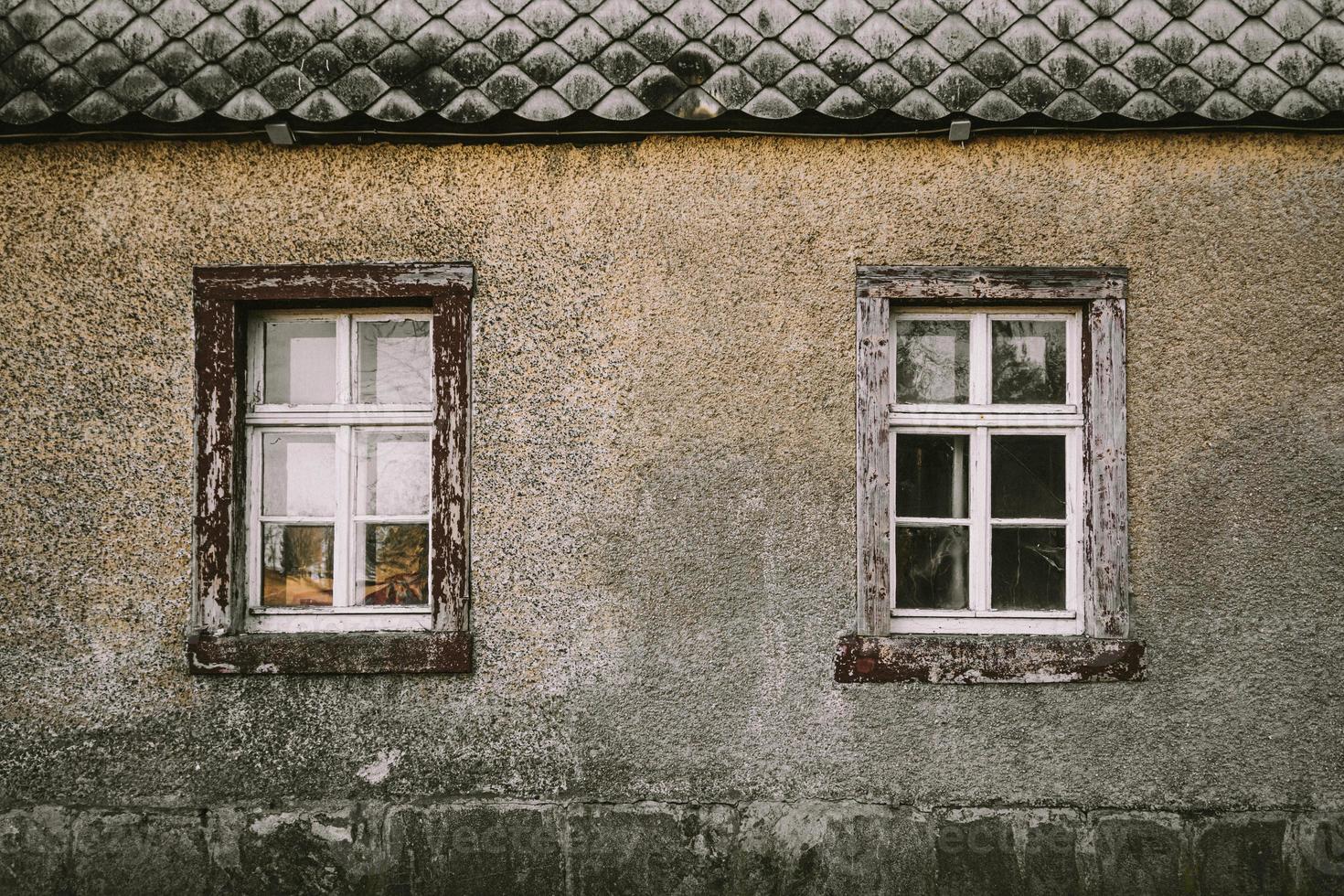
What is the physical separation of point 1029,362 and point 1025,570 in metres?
0.92

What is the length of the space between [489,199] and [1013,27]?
236 centimetres

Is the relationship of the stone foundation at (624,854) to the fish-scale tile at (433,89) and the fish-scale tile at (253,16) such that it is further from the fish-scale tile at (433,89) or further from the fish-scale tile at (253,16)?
the fish-scale tile at (253,16)

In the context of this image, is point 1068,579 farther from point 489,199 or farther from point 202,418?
point 202,418

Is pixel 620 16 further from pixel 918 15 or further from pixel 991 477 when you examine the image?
pixel 991 477

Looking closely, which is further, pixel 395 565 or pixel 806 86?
pixel 395 565

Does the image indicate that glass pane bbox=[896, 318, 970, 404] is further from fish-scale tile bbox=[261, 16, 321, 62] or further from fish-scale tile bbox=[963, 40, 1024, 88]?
fish-scale tile bbox=[261, 16, 321, 62]

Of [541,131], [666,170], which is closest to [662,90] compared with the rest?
[666,170]

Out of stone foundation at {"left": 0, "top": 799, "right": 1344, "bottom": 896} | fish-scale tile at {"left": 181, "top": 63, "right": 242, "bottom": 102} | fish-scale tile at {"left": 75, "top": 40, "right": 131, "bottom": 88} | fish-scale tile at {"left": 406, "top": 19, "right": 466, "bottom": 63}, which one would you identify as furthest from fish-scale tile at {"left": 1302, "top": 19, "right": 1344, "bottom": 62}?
fish-scale tile at {"left": 75, "top": 40, "right": 131, "bottom": 88}

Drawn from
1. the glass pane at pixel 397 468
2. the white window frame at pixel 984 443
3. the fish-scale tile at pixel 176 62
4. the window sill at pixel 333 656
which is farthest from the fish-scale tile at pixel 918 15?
the window sill at pixel 333 656

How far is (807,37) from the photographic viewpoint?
3662 millimetres

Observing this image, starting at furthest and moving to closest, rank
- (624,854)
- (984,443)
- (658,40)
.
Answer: (984,443), (658,40), (624,854)

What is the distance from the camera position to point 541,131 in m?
3.69

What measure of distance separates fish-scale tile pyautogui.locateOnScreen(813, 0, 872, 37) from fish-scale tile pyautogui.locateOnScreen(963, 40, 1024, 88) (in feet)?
1.59

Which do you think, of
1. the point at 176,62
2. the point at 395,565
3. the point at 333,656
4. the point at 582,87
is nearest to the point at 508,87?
Answer: the point at 582,87
